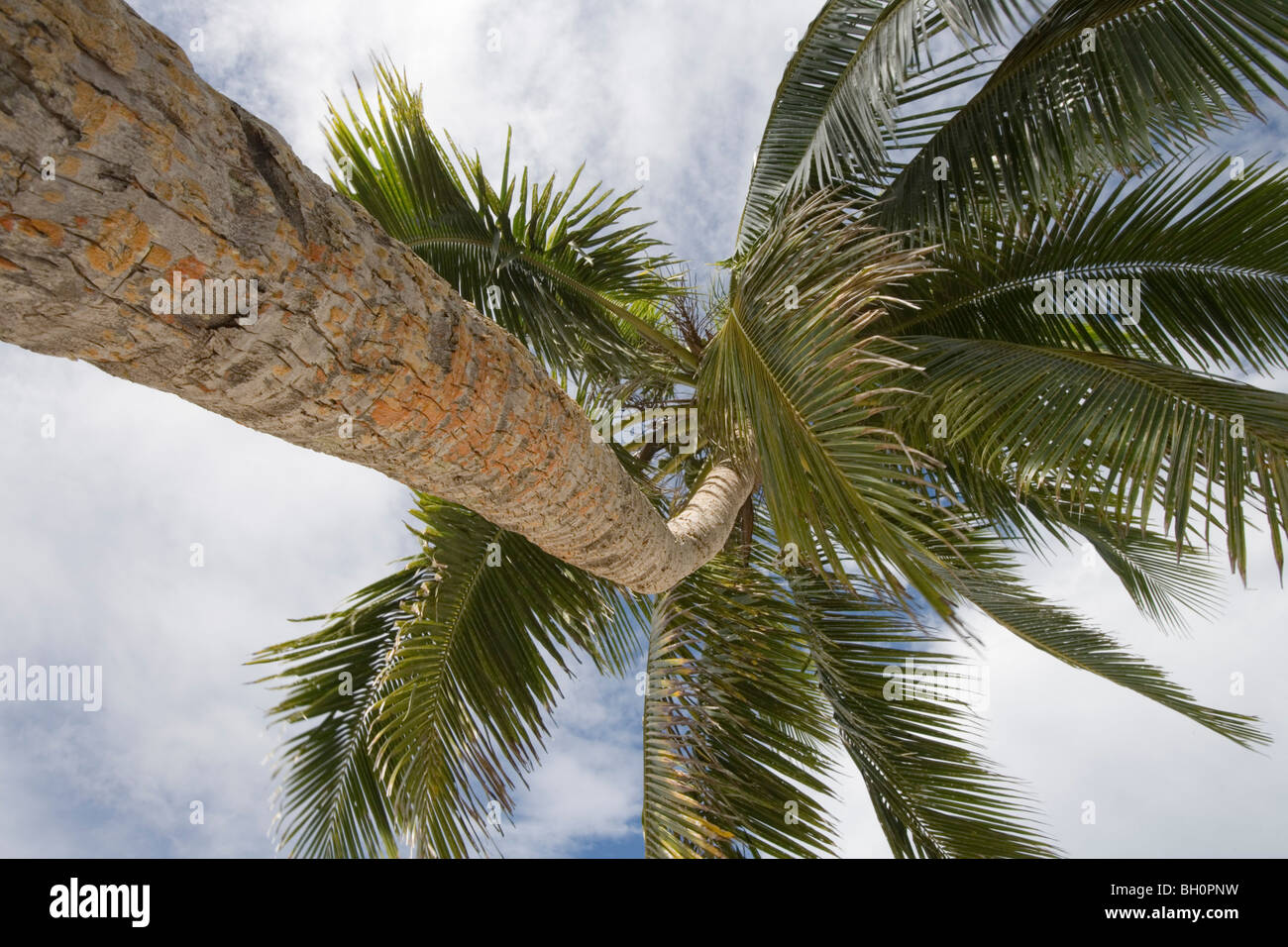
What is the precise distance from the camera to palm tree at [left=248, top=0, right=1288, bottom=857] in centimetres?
253

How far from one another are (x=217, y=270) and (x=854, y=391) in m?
1.75

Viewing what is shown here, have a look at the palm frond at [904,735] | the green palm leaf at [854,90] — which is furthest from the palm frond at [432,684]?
the green palm leaf at [854,90]

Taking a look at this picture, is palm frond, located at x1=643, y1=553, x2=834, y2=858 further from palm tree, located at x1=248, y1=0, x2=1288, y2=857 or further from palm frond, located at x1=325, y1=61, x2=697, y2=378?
palm frond, located at x1=325, y1=61, x2=697, y2=378

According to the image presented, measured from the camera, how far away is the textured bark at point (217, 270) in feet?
2.73

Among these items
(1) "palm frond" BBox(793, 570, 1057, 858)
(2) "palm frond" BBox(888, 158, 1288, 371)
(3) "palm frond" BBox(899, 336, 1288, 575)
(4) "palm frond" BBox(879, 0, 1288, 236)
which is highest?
(4) "palm frond" BBox(879, 0, 1288, 236)

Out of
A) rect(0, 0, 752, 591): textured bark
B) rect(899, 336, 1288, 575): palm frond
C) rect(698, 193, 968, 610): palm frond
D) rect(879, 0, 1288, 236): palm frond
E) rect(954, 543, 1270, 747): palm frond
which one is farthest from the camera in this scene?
rect(954, 543, 1270, 747): palm frond

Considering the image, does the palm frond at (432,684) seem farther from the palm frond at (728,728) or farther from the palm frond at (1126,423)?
the palm frond at (1126,423)

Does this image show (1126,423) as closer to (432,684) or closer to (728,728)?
(728,728)

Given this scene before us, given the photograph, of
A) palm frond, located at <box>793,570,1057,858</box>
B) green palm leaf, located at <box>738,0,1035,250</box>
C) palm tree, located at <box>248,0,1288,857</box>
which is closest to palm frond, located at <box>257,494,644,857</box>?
palm tree, located at <box>248,0,1288,857</box>

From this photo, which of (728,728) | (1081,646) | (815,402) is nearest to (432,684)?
(728,728)

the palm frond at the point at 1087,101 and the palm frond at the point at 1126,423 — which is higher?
the palm frond at the point at 1087,101

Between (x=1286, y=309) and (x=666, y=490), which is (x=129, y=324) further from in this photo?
(x=1286, y=309)

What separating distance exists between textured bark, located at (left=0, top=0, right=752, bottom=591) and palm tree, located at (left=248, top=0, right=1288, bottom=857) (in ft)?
3.24

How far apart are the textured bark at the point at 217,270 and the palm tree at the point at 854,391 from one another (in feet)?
3.24
